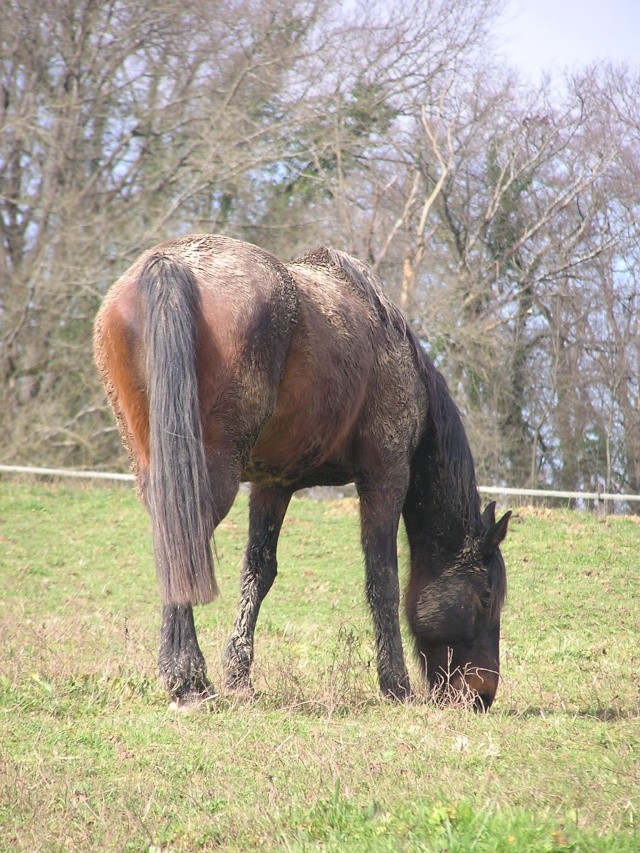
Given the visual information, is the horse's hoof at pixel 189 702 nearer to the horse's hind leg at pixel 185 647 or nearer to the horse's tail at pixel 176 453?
the horse's hind leg at pixel 185 647

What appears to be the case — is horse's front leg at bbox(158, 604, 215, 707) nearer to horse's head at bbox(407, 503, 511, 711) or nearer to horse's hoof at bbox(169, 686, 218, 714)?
horse's hoof at bbox(169, 686, 218, 714)

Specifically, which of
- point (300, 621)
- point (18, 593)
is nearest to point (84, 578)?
point (18, 593)

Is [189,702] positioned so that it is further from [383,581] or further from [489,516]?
[489,516]

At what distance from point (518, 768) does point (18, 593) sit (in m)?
6.89

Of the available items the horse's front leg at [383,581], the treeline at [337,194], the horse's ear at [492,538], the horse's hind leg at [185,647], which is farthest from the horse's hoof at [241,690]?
the treeline at [337,194]

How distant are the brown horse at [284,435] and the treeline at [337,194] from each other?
38.0ft

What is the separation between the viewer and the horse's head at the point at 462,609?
5.96 meters

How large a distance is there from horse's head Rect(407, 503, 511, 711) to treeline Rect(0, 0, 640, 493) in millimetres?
11662

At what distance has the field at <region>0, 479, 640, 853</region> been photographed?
305 cm

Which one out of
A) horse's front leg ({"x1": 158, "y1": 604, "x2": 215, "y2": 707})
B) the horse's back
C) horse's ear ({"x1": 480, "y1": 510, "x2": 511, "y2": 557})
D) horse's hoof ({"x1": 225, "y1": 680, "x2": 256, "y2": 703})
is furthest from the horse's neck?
horse's front leg ({"x1": 158, "y1": 604, "x2": 215, "y2": 707})

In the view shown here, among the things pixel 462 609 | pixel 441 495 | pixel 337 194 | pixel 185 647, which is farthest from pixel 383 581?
pixel 337 194

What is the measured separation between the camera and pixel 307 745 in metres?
3.96

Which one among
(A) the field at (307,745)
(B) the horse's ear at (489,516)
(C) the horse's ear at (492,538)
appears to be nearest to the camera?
(A) the field at (307,745)

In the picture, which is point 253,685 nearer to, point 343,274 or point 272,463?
point 272,463
